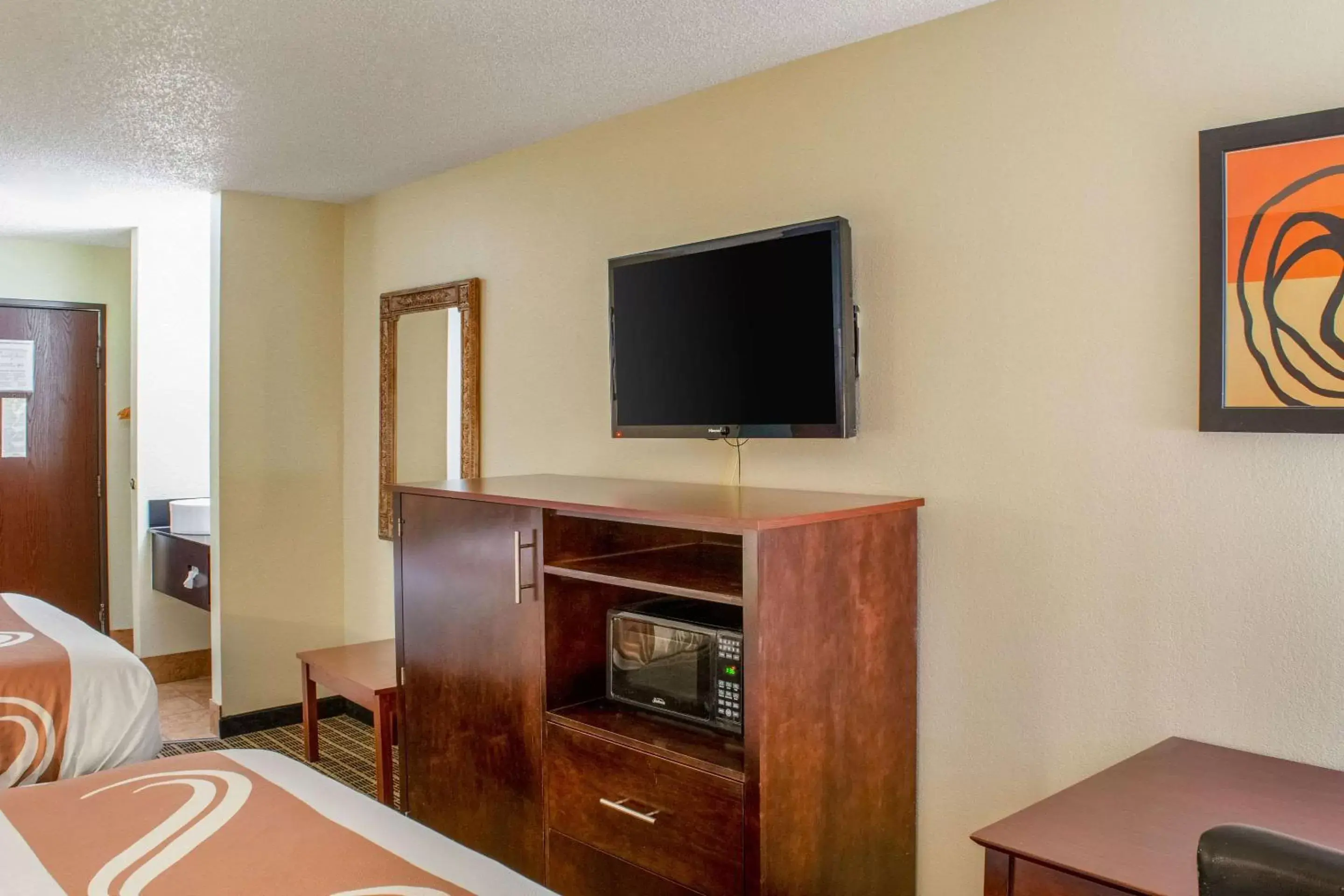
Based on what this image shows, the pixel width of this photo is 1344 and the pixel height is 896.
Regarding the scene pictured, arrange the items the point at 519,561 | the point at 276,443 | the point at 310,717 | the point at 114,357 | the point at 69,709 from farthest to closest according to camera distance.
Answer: the point at 114,357 < the point at 276,443 < the point at 310,717 < the point at 69,709 < the point at 519,561

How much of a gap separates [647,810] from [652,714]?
0.25 meters

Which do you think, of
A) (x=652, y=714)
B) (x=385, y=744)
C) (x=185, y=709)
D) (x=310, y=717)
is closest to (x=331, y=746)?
(x=310, y=717)

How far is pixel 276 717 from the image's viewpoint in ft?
13.8

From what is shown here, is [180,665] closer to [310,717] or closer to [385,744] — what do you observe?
[310,717]

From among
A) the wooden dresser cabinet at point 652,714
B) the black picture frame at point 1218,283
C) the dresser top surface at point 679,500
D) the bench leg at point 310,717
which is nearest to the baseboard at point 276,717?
the bench leg at point 310,717

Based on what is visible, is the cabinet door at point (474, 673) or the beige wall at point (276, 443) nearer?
the cabinet door at point (474, 673)

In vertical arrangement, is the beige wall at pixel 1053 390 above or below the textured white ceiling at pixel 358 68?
below

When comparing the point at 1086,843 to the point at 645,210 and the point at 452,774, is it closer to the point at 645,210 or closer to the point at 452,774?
the point at 452,774

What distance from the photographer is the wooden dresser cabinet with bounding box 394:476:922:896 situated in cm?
192

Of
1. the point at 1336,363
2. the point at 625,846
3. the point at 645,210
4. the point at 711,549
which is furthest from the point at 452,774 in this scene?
the point at 1336,363

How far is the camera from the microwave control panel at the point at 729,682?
2.10 meters

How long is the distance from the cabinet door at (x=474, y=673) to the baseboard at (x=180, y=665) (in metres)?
2.74

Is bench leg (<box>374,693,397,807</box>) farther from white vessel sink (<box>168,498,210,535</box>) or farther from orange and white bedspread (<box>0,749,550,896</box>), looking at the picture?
white vessel sink (<box>168,498,210,535</box>)

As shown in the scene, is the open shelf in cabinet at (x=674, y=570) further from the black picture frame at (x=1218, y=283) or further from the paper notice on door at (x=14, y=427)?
the paper notice on door at (x=14, y=427)
